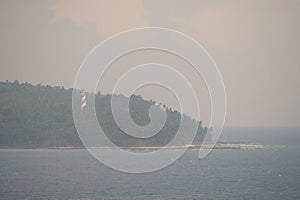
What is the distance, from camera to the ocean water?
99.9 meters

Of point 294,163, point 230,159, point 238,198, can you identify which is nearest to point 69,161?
point 230,159

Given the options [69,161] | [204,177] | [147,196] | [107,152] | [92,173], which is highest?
[107,152]

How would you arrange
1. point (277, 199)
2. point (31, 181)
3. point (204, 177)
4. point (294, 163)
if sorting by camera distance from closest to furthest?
point (277, 199)
point (31, 181)
point (204, 177)
point (294, 163)

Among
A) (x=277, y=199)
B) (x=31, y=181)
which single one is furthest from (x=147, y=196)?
(x=31, y=181)

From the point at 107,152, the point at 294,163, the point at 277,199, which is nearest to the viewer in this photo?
the point at 277,199

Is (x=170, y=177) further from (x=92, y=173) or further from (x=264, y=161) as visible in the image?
(x=264, y=161)

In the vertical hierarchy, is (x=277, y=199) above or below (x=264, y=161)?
below

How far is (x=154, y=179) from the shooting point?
123m

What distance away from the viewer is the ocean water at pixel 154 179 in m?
99.9

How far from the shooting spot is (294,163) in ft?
518

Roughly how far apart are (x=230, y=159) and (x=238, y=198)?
7961 cm

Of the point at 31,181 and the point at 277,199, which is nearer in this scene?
the point at 277,199

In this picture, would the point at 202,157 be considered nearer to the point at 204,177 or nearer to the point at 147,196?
the point at 204,177

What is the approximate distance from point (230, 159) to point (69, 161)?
1934 inches
